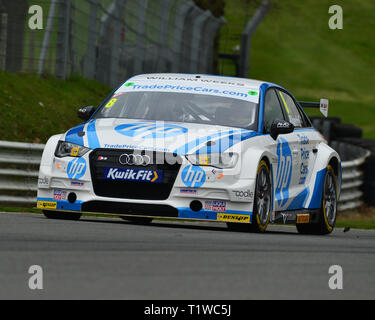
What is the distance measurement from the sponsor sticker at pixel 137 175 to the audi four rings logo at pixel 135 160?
0.06 metres

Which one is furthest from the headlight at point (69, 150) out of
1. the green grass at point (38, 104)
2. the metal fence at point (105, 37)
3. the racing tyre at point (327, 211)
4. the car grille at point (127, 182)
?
the metal fence at point (105, 37)

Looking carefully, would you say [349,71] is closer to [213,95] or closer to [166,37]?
[166,37]

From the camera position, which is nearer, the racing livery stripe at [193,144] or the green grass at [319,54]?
the racing livery stripe at [193,144]

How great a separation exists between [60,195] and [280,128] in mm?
2222

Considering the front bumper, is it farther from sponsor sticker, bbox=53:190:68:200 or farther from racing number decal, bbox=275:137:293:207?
racing number decal, bbox=275:137:293:207

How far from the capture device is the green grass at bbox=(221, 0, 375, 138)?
5803 centimetres

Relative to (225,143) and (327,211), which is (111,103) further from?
(327,211)

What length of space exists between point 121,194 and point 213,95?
1824 mm

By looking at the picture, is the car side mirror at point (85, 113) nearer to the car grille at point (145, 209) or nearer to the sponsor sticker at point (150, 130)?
the sponsor sticker at point (150, 130)

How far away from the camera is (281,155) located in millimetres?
10531

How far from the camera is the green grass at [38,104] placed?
1675 cm

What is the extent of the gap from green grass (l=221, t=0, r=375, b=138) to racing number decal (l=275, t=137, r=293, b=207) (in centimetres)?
3495

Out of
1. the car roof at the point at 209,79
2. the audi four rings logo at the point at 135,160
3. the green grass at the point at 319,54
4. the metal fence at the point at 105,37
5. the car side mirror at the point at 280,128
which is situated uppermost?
the green grass at the point at 319,54

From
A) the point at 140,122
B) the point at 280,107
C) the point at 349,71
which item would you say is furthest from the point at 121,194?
the point at 349,71
